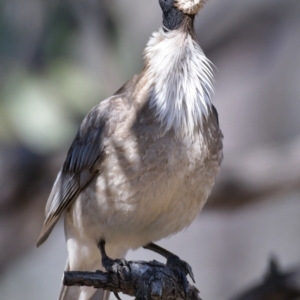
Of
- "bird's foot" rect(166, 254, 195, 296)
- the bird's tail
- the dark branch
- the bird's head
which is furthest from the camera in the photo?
the bird's tail

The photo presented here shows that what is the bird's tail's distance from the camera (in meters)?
4.50

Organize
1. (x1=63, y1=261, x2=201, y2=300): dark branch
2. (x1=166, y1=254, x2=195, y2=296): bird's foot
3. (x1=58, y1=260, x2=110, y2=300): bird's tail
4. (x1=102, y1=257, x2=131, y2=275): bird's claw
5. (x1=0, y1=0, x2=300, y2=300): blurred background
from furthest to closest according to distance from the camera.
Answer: (x1=0, y1=0, x2=300, y2=300): blurred background, (x1=58, y1=260, x2=110, y2=300): bird's tail, (x1=166, y1=254, x2=195, y2=296): bird's foot, (x1=102, y1=257, x2=131, y2=275): bird's claw, (x1=63, y1=261, x2=201, y2=300): dark branch

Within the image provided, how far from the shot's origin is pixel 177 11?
3.81 metres

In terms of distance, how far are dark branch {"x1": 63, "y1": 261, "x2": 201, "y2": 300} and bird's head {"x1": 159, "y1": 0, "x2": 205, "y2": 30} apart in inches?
47.8

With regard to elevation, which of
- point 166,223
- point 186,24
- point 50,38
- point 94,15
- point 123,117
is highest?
point 94,15

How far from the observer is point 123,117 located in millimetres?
3889

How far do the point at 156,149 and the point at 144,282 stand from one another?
2.12 ft

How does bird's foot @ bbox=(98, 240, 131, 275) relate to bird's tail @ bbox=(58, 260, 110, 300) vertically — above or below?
below

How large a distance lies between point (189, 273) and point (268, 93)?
3905 millimetres

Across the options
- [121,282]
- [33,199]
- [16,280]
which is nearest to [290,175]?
[33,199]

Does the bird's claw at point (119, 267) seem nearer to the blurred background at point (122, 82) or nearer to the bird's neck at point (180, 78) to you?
the bird's neck at point (180, 78)

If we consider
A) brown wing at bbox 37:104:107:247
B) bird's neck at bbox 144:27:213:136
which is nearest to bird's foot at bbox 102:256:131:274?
brown wing at bbox 37:104:107:247

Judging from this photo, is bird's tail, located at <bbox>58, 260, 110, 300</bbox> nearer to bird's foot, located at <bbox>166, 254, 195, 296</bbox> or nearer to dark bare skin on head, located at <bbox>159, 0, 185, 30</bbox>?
bird's foot, located at <bbox>166, 254, 195, 296</bbox>

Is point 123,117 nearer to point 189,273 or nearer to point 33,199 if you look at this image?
point 189,273
